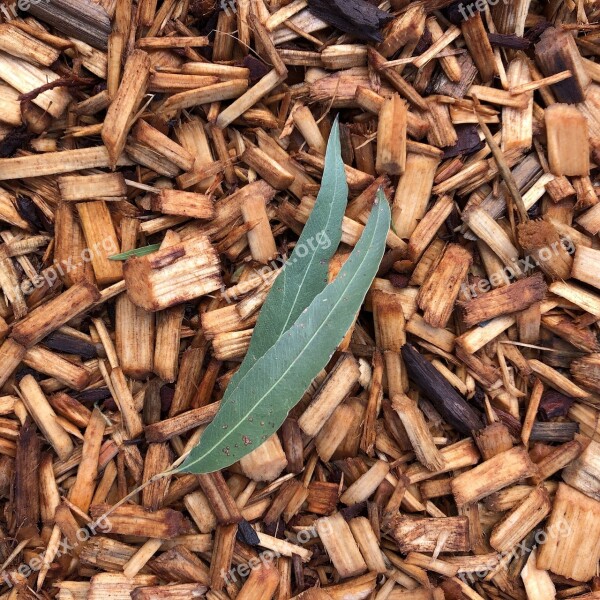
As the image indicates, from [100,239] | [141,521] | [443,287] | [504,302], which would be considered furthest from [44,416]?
[504,302]

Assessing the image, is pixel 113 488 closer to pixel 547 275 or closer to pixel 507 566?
pixel 507 566

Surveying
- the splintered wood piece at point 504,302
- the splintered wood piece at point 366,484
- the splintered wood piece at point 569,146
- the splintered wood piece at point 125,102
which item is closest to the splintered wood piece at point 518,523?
the splintered wood piece at point 366,484

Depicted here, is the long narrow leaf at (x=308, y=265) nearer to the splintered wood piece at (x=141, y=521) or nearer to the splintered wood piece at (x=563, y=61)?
the splintered wood piece at (x=141, y=521)

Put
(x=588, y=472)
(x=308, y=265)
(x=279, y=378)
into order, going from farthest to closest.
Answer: (x=588, y=472)
(x=308, y=265)
(x=279, y=378)

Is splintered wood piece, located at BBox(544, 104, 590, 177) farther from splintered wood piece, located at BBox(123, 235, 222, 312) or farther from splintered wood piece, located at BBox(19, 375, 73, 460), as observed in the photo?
splintered wood piece, located at BBox(19, 375, 73, 460)

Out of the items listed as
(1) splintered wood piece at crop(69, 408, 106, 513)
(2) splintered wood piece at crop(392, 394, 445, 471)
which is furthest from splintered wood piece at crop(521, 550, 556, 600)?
(1) splintered wood piece at crop(69, 408, 106, 513)

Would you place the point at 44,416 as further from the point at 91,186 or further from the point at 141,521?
the point at 91,186

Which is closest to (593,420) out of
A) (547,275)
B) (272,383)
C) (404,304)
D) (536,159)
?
(547,275)
